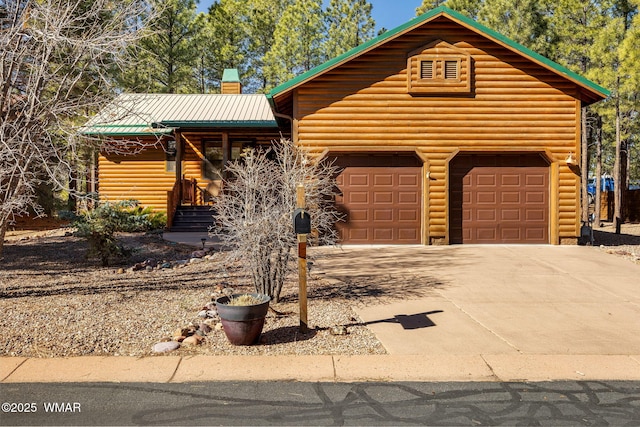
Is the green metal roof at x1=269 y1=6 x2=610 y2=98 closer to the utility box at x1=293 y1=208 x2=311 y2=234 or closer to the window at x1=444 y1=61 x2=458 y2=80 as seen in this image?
the window at x1=444 y1=61 x2=458 y2=80

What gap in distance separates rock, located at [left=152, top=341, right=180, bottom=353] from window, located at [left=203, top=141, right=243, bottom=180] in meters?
14.8

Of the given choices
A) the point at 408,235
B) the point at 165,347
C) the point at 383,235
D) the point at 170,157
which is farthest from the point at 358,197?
the point at 170,157

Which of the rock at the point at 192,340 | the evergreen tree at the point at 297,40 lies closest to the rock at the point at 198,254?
the rock at the point at 192,340

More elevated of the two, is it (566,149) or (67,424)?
(566,149)

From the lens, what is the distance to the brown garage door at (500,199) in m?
13.8

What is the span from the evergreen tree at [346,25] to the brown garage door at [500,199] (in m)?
19.8

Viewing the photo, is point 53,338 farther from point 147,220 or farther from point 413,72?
point 147,220

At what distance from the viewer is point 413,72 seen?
13.4 metres

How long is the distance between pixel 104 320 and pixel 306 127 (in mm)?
8480

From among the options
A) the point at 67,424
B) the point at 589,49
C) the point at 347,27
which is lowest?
the point at 67,424

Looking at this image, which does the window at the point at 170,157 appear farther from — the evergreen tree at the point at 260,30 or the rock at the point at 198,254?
the evergreen tree at the point at 260,30

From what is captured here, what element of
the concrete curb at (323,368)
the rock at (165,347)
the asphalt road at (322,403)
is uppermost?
the rock at (165,347)

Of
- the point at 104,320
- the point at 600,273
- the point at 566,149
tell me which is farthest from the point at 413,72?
the point at 104,320

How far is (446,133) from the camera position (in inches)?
533
